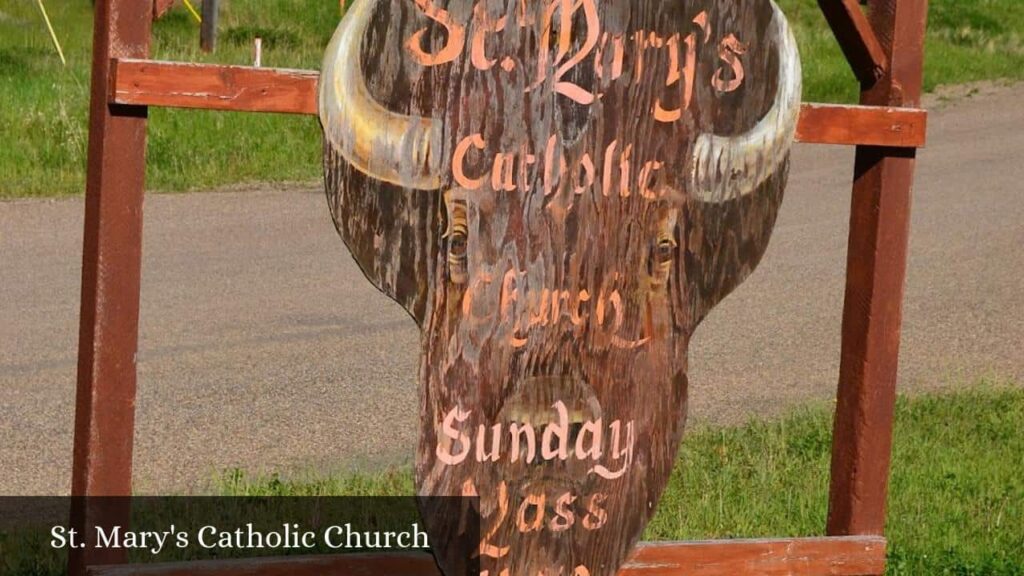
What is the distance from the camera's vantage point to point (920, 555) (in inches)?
195

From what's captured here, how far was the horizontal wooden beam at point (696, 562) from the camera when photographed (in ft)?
10.9

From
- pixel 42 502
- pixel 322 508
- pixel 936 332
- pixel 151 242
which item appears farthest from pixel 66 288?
pixel 936 332

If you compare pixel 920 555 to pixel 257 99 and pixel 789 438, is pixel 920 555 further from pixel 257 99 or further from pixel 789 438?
pixel 257 99

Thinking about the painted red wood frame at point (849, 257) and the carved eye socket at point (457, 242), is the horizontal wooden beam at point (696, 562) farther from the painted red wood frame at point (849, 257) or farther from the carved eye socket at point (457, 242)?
the carved eye socket at point (457, 242)

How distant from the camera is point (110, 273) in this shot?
314cm

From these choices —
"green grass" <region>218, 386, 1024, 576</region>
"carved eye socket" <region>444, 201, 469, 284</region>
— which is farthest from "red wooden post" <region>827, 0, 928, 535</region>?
"carved eye socket" <region>444, 201, 469, 284</region>

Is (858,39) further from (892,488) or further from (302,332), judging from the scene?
(302,332)

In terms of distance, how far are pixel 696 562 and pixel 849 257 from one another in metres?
0.84

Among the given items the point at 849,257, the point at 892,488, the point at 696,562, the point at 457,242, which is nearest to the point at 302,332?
the point at 892,488

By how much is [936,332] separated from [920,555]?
12.4 ft

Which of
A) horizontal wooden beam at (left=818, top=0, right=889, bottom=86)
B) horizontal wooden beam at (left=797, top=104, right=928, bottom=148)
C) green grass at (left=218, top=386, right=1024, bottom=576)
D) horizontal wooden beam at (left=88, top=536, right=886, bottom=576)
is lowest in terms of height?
green grass at (left=218, top=386, right=1024, bottom=576)

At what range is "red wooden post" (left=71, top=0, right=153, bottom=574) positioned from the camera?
10.2ft

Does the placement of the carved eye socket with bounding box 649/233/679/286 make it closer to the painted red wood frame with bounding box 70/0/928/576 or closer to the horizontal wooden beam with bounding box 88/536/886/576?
the painted red wood frame with bounding box 70/0/928/576

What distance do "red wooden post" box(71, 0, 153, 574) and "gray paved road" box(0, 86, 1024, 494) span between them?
2.45 meters
